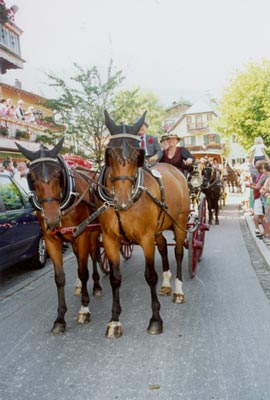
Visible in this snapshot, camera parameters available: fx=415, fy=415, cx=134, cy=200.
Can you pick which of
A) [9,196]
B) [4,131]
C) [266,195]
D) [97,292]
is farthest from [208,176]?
[4,131]

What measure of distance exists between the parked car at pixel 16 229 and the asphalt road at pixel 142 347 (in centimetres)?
59

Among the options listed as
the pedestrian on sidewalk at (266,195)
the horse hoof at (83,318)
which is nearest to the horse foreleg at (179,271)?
the horse hoof at (83,318)

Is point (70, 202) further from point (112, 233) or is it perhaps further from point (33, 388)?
point (33, 388)

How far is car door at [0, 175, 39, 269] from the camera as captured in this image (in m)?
6.32

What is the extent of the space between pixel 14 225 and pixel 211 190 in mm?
7587

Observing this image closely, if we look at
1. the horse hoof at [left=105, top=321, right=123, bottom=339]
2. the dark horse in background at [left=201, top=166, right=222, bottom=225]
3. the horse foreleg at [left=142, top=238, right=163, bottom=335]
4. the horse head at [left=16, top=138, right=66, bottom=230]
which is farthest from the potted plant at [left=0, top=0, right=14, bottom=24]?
the dark horse in background at [left=201, top=166, right=222, bottom=225]

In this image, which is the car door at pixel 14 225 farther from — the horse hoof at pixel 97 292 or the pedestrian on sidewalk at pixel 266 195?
the pedestrian on sidewalk at pixel 266 195

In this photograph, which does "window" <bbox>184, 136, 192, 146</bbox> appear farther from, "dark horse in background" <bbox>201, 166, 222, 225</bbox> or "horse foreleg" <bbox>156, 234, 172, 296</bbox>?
"horse foreleg" <bbox>156, 234, 172, 296</bbox>

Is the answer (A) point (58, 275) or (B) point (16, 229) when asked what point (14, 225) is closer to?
(B) point (16, 229)

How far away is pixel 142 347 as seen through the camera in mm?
4172

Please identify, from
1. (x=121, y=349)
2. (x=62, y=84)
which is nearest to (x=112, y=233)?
(x=121, y=349)

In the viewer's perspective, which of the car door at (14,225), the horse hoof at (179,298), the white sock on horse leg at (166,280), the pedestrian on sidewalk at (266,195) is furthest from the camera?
the pedestrian on sidewalk at (266,195)

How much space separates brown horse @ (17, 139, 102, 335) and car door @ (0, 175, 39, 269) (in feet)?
5.63

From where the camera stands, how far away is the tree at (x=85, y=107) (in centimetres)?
1465
